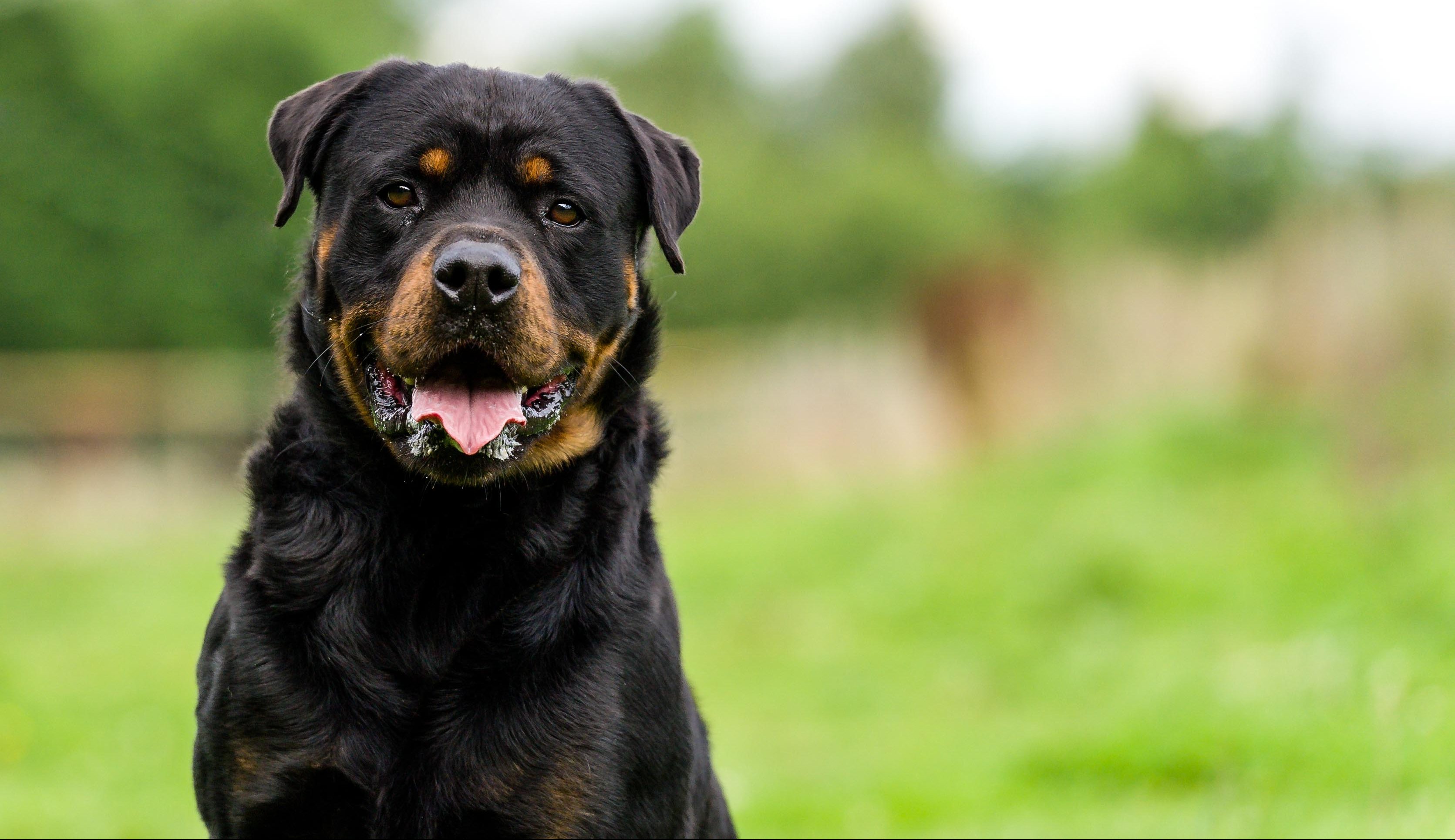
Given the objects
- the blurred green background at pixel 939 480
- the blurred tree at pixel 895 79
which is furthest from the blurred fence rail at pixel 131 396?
the blurred tree at pixel 895 79

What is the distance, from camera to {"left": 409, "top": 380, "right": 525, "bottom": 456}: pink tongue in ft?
11.5

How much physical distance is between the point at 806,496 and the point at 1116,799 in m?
9.70

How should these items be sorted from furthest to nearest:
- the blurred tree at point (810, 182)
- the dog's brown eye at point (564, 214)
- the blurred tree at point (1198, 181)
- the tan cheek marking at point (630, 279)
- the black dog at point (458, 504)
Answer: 1. the blurred tree at point (810, 182)
2. the blurred tree at point (1198, 181)
3. the tan cheek marking at point (630, 279)
4. the dog's brown eye at point (564, 214)
5. the black dog at point (458, 504)

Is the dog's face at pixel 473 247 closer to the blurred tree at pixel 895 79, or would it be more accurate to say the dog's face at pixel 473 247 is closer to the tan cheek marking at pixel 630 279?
the tan cheek marking at pixel 630 279

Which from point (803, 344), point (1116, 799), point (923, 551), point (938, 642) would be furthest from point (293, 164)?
point (803, 344)

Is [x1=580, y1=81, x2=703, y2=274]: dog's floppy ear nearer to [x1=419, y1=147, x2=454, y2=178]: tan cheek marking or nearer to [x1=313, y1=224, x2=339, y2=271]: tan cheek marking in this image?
[x1=419, y1=147, x2=454, y2=178]: tan cheek marking

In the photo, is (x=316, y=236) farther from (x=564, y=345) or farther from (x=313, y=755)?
(x=313, y=755)

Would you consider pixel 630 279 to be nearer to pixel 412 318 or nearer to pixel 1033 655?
pixel 412 318

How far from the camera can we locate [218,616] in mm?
3652

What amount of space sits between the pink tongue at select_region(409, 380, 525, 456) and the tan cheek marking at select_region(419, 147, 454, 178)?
0.53m

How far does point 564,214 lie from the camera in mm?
3830

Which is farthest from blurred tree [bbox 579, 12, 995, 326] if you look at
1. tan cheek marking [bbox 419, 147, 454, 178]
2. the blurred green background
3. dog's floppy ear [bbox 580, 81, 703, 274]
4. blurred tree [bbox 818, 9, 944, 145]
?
tan cheek marking [bbox 419, 147, 454, 178]

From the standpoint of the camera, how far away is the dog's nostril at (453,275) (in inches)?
135

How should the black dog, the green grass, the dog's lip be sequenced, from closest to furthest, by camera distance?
the black dog
the dog's lip
the green grass
